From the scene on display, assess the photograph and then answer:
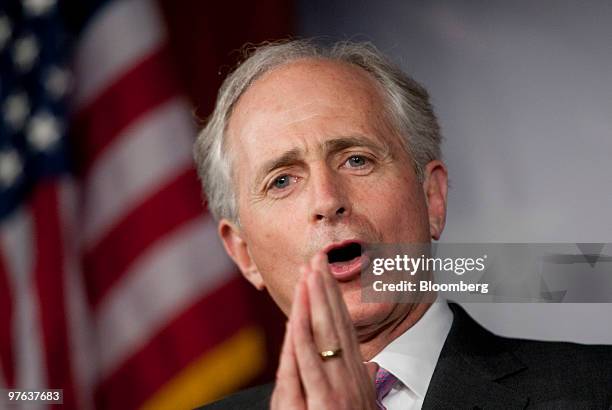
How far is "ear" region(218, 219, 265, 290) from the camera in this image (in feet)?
5.82

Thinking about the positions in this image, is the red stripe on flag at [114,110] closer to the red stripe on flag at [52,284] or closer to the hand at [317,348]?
the red stripe on flag at [52,284]

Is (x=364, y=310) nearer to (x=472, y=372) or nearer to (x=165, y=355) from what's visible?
(x=472, y=372)

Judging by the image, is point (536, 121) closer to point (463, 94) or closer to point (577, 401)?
point (463, 94)

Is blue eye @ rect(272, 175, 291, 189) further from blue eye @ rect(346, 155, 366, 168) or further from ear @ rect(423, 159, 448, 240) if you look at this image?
ear @ rect(423, 159, 448, 240)

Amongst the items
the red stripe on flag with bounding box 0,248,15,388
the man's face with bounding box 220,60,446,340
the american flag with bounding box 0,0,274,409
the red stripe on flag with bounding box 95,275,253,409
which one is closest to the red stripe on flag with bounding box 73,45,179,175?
the american flag with bounding box 0,0,274,409

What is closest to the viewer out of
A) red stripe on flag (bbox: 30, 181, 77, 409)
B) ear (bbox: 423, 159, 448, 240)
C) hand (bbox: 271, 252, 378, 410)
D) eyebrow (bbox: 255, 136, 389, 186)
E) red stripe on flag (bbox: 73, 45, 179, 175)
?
hand (bbox: 271, 252, 378, 410)

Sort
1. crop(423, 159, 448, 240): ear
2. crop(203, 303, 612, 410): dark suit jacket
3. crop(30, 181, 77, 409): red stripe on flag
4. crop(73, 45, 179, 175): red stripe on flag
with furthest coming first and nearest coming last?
crop(73, 45, 179, 175): red stripe on flag → crop(30, 181, 77, 409): red stripe on flag → crop(423, 159, 448, 240): ear → crop(203, 303, 612, 410): dark suit jacket

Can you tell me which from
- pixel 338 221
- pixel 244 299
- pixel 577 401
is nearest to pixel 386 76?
pixel 338 221

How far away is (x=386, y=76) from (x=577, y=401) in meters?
0.66

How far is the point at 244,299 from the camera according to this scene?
8.03 ft

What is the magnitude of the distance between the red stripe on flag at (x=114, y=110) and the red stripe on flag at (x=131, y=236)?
0.61ft

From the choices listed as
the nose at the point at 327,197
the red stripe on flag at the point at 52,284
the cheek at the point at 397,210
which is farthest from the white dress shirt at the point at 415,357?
the red stripe on flag at the point at 52,284

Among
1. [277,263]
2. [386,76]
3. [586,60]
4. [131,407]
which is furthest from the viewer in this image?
[131,407]

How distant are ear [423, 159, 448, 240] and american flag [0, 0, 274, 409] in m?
0.84
